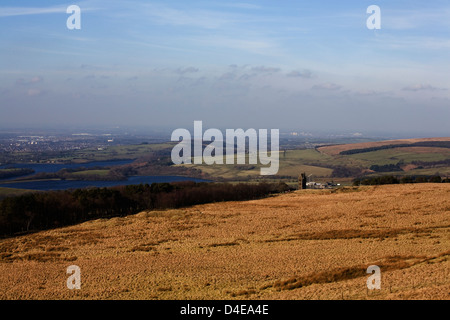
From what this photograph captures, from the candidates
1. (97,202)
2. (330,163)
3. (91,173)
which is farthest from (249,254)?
(330,163)

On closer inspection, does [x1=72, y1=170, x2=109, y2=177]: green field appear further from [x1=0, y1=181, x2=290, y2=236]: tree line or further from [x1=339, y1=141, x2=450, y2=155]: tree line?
[x1=339, y1=141, x2=450, y2=155]: tree line

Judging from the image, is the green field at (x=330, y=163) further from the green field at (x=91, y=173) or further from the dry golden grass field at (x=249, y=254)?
the dry golden grass field at (x=249, y=254)

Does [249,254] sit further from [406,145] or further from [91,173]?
[406,145]

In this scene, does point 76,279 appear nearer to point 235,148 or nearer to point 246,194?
point 246,194

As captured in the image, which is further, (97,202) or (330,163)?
(330,163)

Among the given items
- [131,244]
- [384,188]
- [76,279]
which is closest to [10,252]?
[131,244]

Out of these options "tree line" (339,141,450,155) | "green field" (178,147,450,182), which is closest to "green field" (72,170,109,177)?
"green field" (178,147,450,182)
